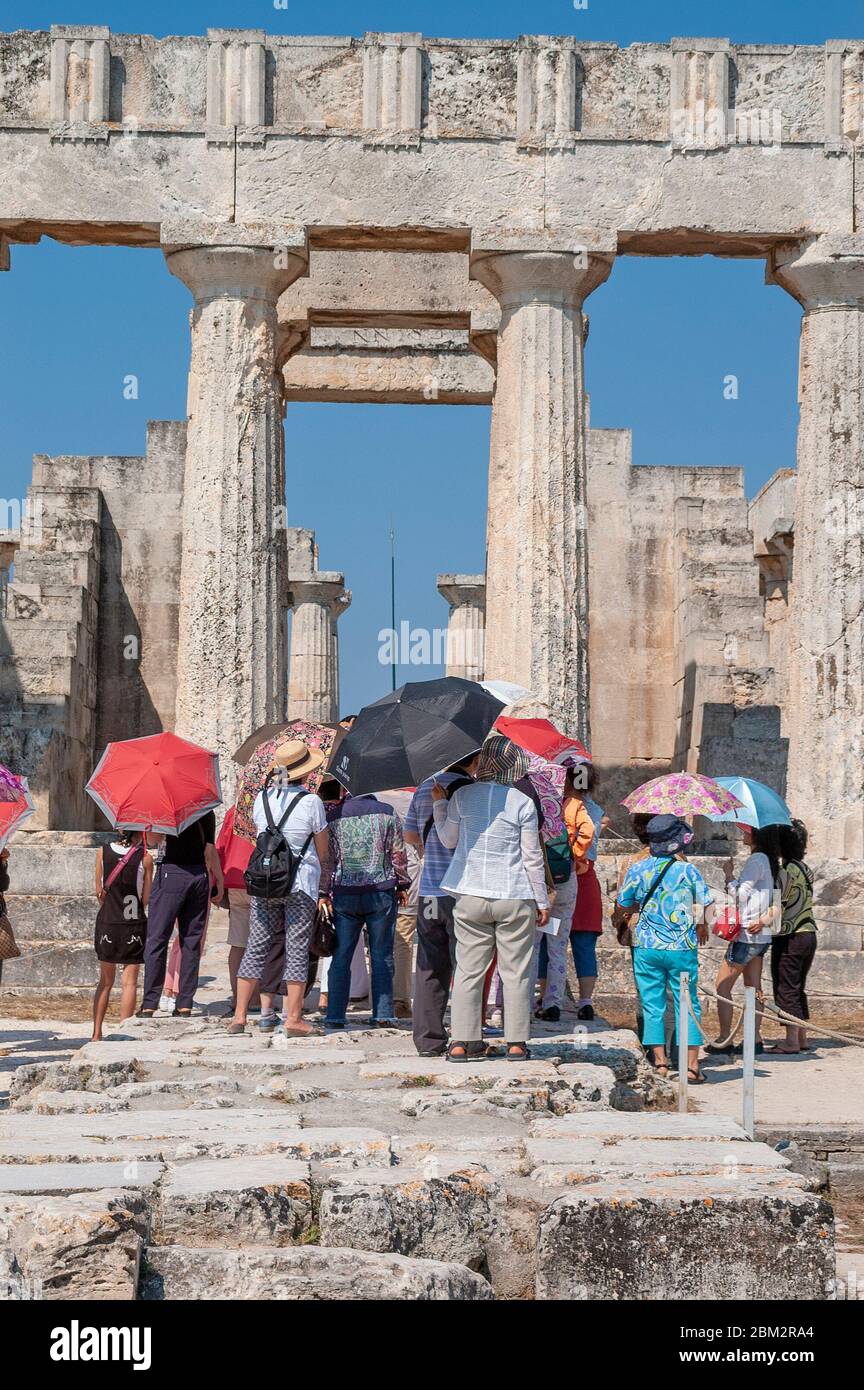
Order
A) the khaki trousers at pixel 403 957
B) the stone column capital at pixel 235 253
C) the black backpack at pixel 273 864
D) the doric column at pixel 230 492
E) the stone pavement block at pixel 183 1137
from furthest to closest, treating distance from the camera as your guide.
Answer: the stone column capital at pixel 235 253 < the doric column at pixel 230 492 < the khaki trousers at pixel 403 957 < the black backpack at pixel 273 864 < the stone pavement block at pixel 183 1137

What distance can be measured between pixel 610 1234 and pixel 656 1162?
740mm

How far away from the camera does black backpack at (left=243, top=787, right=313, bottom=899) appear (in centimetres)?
1095

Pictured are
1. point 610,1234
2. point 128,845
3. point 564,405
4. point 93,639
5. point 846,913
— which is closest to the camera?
point 610,1234

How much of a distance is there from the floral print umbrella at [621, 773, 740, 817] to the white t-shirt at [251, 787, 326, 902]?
6.17ft

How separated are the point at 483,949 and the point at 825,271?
394 inches

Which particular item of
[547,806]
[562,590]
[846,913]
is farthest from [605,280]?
[547,806]

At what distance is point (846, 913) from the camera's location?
16125 millimetres

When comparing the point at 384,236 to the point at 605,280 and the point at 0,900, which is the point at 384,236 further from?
the point at 0,900

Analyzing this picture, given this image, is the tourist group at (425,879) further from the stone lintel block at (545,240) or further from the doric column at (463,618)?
the doric column at (463,618)

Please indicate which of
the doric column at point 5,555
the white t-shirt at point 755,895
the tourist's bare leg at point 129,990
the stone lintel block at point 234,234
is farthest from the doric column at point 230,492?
the white t-shirt at point 755,895

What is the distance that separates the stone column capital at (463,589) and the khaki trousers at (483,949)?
22.8 meters

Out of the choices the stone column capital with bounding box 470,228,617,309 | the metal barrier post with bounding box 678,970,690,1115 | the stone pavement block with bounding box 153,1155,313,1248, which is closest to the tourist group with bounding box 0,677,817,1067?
the metal barrier post with bounding box 678,970,690,1115

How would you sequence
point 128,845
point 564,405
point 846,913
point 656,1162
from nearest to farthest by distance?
point 656,1162 < point 128,845 < point 846,913 < point 564,405

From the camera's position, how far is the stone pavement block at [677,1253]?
236 inches
